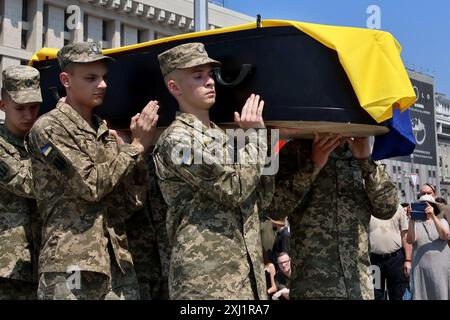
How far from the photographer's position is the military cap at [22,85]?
384cm

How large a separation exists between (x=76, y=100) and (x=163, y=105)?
46cm

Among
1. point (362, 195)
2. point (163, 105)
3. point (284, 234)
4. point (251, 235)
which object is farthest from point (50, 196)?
point (284, 234)

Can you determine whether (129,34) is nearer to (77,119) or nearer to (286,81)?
(77,119)

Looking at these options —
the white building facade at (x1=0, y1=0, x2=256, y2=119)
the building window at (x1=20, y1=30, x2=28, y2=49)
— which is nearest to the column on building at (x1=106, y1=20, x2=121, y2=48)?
the white building facade at (x1=0, y1=0, x2=256, y2=119)

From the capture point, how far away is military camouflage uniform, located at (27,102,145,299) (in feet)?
10.4

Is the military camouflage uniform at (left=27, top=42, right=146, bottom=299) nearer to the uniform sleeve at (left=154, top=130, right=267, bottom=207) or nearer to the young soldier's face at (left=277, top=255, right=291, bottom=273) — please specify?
the uniform sleeve at (left=154, top=130, right=267, bottom=207)

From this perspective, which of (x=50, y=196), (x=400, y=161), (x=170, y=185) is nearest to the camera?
(x=170, y=185)

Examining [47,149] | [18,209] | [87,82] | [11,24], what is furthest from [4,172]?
[11,24]

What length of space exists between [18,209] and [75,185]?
0.92 metres

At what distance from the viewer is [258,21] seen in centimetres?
325

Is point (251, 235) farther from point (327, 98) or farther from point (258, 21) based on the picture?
point (258, 21)

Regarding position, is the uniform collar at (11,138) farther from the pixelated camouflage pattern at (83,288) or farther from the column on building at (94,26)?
the column on building at (94,26)

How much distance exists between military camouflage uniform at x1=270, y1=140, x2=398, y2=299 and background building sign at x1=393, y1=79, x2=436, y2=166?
34.1m
